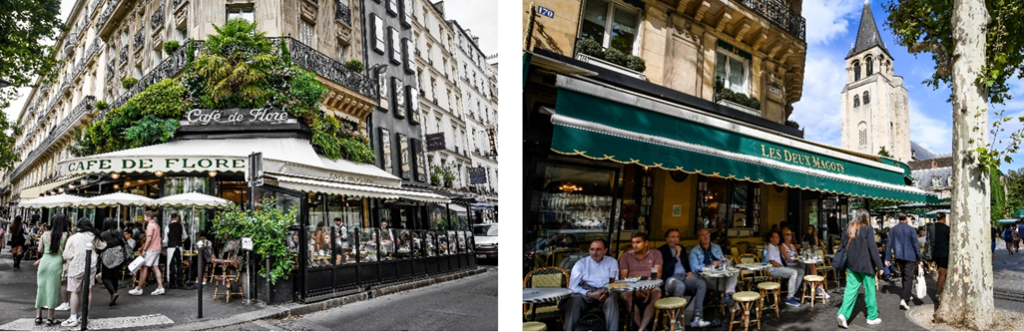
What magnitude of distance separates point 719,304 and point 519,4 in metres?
3.21

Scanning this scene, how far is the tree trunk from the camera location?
513 cm

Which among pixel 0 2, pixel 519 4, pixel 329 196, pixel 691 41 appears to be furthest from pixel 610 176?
pixel 0 2

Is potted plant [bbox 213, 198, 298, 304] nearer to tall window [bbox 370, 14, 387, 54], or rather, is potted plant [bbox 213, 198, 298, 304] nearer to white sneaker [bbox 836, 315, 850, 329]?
tall window [bbox 370, 14, 387, 54]

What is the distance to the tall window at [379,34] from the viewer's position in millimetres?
5918

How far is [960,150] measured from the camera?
5297mm

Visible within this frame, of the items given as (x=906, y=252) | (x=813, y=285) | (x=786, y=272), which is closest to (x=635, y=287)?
(x=786, y=272)

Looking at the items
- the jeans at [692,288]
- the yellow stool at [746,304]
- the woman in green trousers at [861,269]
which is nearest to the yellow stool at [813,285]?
the woman in green trousers at [861,269]

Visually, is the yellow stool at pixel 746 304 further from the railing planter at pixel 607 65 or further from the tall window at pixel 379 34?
the tall window at pixel 379 34

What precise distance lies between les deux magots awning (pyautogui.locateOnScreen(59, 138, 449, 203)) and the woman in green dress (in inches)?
19.2

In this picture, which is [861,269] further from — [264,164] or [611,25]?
[264,164]

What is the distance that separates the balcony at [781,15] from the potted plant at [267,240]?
7289mm

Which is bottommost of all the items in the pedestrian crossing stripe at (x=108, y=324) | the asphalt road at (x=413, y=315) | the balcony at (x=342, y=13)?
the asphalt road at (x=413, y=315)

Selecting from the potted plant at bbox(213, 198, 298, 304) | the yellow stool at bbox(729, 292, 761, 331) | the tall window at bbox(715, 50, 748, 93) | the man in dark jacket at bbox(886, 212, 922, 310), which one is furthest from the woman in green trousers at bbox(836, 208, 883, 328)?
the potted plant at bbox(213, 198, 298, 304)

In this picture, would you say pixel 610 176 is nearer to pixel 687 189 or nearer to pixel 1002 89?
pixel 687 189
